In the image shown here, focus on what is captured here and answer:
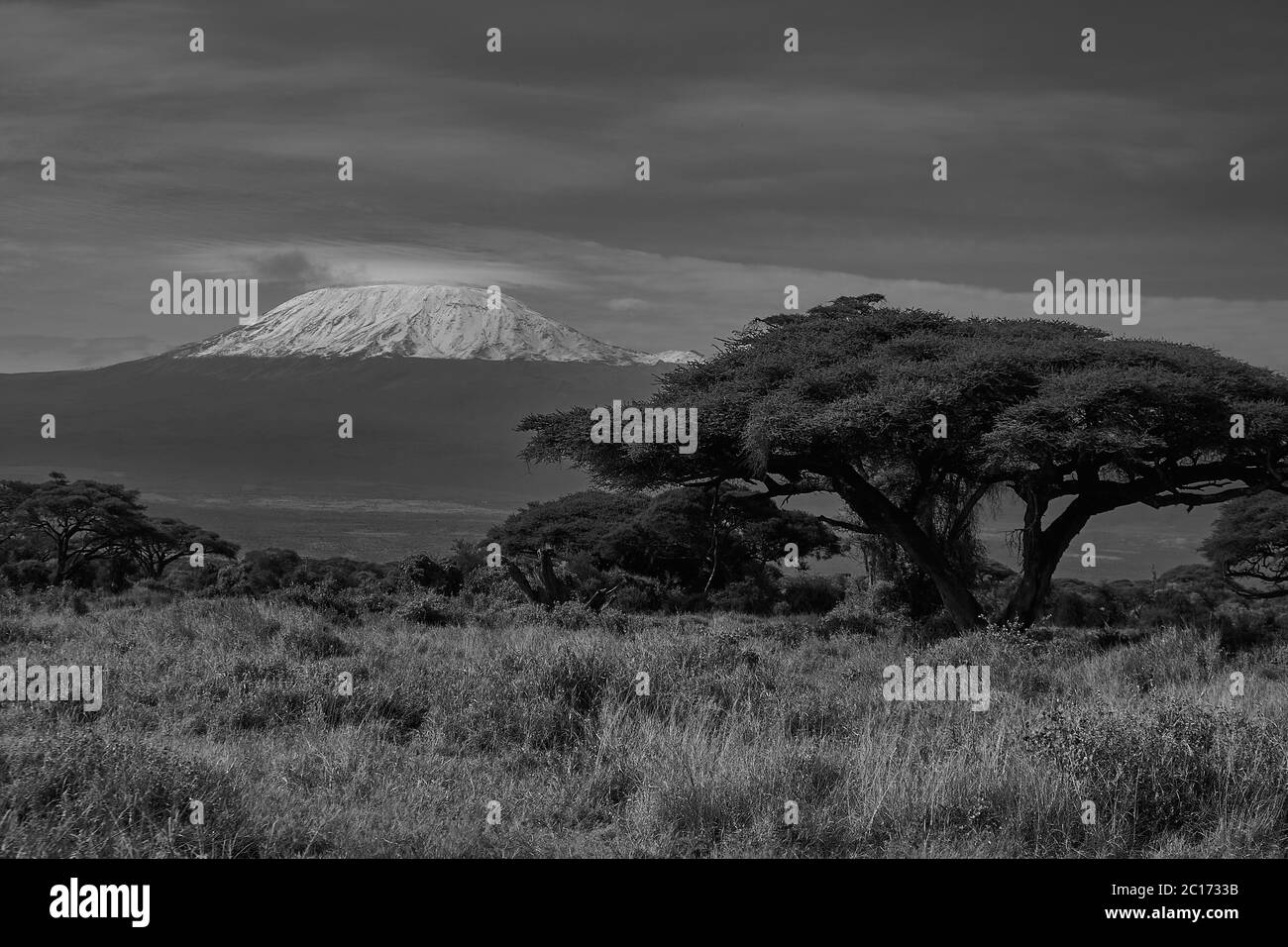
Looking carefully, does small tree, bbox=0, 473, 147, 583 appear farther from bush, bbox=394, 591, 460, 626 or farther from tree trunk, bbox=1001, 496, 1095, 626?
tree trunk, bbox=1001, 496, 1095, 626

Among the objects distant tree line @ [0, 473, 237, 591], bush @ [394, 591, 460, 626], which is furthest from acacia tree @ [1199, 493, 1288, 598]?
distant tree line @ [0, 473, 237, 591]

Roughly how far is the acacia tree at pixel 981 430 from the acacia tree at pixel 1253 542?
1598 cm

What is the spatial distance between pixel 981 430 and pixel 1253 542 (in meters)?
20.2

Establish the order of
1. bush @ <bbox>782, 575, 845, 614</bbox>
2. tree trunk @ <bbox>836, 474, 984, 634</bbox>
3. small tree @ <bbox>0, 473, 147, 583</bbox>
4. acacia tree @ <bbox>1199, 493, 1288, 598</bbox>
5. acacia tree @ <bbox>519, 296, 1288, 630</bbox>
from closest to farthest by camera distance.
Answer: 1. acacia tree @ <bbox>519, 296, 1288, 630</bbox>
2. tree trunk @ <bbox>836, 474, 984, 634</bbox>
3. bush @ <bbox>782, 575, 845, 614</bbox>
4. acacia tree @ <bbox>1199, 493, 1288, 598</bbox>
5. small tree @ <bbox>0, 473, 147, 583</bbox>

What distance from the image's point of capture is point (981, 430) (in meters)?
18.2

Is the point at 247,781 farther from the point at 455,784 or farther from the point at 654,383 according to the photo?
the point at 654,383

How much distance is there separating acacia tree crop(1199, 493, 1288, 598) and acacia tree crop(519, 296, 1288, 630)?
629 inches

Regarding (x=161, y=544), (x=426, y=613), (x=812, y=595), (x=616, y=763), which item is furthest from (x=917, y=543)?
(x=161, y=544)

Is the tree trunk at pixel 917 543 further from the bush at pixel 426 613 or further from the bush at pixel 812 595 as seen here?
the bush at pixel 812 595

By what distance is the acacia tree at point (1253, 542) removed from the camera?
3353 cm

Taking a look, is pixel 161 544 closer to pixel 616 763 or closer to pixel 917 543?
pixel 917 543

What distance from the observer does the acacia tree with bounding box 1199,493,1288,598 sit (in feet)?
110

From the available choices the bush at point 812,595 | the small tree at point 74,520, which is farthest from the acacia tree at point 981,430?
the small tree at point 74,520
